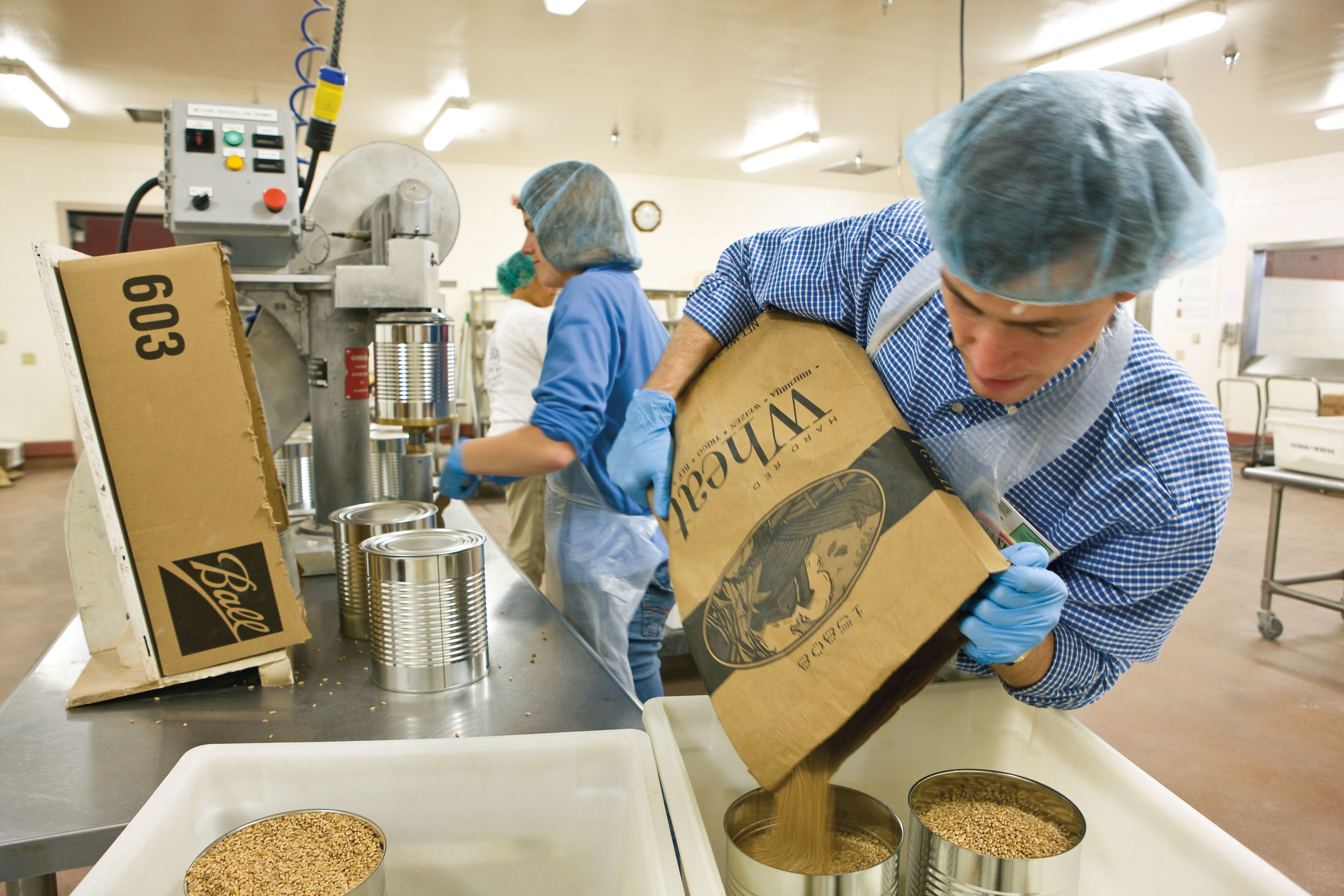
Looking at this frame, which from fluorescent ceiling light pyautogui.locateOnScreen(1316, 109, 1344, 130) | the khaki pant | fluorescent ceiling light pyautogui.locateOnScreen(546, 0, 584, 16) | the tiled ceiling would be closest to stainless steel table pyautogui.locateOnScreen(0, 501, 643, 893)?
the khaki pant

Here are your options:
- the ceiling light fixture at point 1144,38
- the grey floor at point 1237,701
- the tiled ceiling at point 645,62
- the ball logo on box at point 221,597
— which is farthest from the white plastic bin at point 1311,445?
the ball logo on box at point 221,597

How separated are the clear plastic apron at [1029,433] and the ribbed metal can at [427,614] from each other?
0.61 metres

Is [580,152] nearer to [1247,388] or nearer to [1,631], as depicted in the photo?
[1,631]

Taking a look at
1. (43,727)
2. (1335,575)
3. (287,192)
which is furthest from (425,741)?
(1335,575)

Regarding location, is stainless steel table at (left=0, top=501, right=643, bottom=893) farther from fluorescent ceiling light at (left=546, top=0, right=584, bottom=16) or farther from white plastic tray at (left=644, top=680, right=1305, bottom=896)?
fluorescent ceiling light at (left=546, top=0, right=584, bottom=16)

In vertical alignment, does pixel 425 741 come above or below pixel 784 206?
below

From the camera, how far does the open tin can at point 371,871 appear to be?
61cm

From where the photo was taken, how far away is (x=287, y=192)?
55.8 inches

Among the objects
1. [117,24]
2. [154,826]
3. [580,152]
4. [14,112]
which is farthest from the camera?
[580,152]

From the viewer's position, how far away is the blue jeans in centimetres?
176

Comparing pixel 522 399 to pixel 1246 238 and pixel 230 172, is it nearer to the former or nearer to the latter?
pixel 230 172

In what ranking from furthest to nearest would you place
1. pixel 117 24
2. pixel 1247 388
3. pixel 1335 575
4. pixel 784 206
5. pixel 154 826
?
pixel 784 206 → pixel 1247 388 → pixel 117 24 → pixel 1335 575 → pixel 154 826

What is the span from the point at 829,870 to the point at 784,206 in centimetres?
902

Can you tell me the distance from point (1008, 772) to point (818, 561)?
1.32ft
